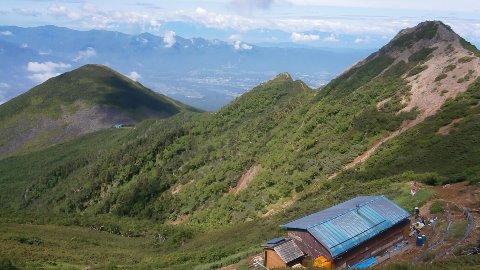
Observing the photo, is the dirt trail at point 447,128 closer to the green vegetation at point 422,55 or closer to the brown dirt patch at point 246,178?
the green vegetation at point 422,55

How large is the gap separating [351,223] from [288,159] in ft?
114

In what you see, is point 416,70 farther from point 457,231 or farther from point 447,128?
point 457,231

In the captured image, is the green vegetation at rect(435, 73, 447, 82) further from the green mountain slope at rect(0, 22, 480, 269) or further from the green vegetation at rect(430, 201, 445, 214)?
the green vegetation at rect(430, 201, 445, 214)

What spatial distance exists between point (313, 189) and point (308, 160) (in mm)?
7239

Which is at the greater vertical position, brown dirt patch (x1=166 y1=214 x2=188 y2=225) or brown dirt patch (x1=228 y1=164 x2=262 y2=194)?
brown dirt patch (x1=228 y1=164 x2=262 y2=194)

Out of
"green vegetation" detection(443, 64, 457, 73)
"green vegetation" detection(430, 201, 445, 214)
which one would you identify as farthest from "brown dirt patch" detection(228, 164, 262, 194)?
"green vegetation" detection(430, 201, 445, 214)

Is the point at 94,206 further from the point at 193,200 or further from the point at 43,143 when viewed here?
the point at 43,143

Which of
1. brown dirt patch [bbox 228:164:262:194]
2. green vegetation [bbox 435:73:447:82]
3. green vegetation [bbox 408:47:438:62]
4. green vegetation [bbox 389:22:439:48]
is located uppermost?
green vegetation [bbox 389:22:439:48]

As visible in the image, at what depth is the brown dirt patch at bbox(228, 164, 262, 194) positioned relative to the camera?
64.0 m

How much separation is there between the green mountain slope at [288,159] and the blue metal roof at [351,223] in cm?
553

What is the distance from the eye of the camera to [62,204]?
106 metres

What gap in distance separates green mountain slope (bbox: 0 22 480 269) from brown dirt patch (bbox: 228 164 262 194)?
0.39 metres

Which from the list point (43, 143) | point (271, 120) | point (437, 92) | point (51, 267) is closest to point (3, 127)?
point (43, 143)

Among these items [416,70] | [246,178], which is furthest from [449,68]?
[246,178]
